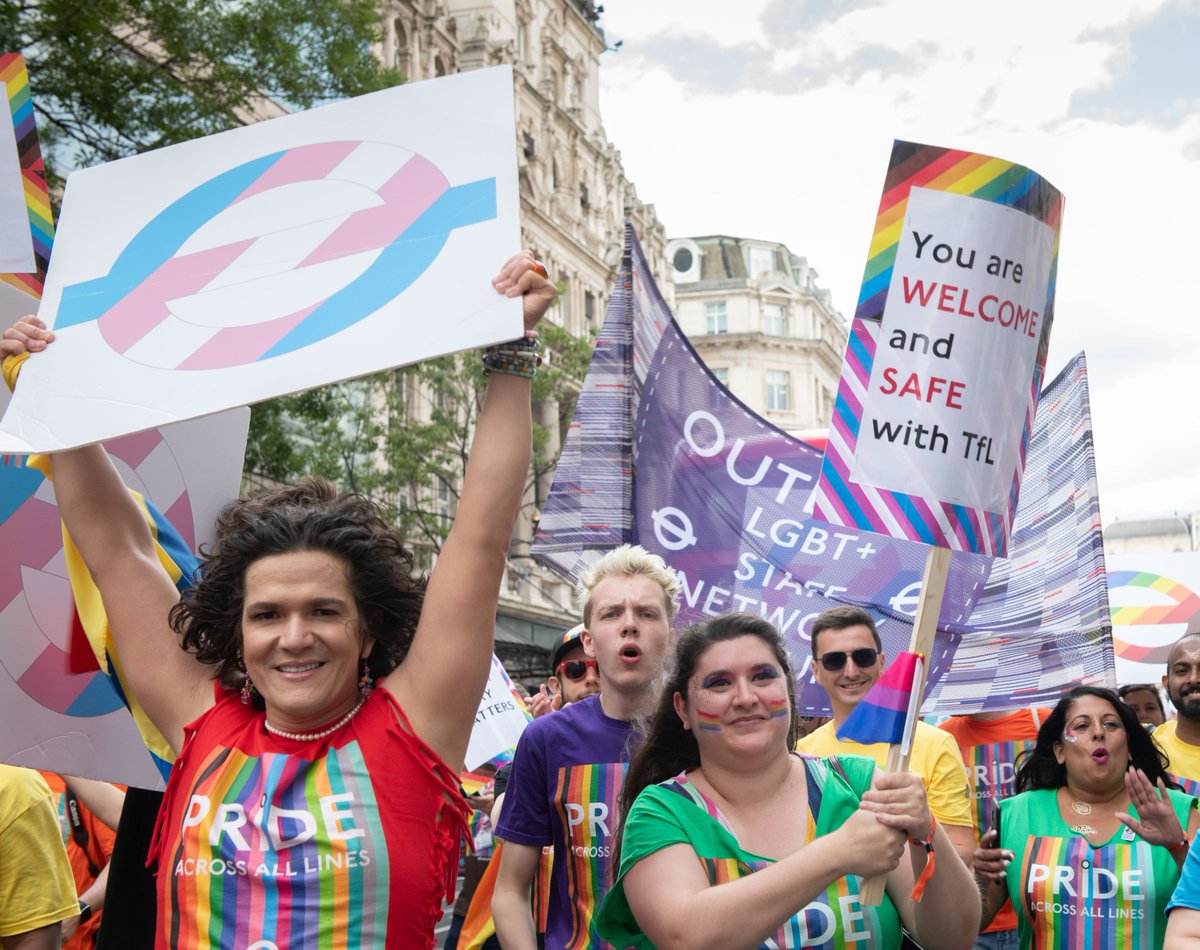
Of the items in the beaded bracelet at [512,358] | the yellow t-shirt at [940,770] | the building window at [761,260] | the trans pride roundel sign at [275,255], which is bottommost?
the yellow t-shirt at [940,770]

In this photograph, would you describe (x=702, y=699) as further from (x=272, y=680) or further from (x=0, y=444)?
(x=0, y=444)

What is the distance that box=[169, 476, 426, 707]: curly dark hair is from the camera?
2.91 m

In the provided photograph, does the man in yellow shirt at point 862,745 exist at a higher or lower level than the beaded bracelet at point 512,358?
lower

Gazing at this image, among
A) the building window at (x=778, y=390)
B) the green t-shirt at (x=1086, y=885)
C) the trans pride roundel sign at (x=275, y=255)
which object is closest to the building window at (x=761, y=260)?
the building window at (x=778, y=390)

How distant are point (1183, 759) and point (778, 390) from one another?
2436 inches

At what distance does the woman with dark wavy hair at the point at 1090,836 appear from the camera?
4562 mm

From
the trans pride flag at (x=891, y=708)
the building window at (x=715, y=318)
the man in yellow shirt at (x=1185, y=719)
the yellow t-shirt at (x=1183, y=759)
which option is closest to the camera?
the trans pride flag at (x=891, y=708)

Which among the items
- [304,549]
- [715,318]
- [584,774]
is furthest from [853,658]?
[715,318]

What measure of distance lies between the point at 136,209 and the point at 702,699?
5.21ft

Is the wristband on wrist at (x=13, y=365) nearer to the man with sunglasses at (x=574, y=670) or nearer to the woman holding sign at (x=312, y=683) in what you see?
the woman holding sign at (x=312, y=683)

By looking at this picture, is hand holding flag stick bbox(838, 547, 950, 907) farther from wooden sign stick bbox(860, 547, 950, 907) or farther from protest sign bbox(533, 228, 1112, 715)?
protest sign bbox(533, 228, 1112, 715)

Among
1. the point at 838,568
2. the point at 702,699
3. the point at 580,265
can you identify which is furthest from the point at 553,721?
the point at 580,265

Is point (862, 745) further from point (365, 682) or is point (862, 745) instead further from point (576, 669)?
point (365, 682)

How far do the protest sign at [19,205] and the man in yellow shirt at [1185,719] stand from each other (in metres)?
4.69
